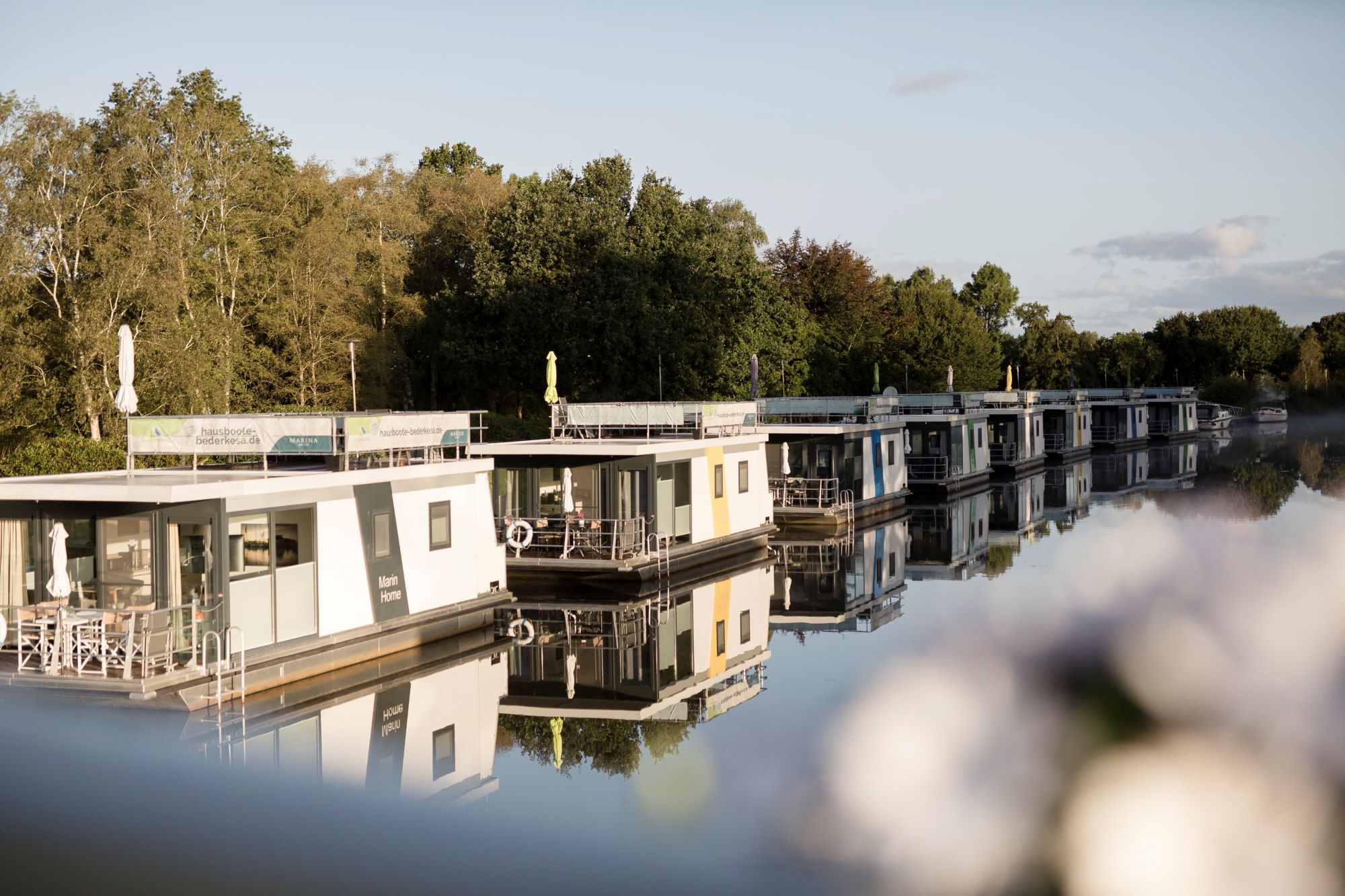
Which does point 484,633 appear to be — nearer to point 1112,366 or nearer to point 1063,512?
point 1063,512

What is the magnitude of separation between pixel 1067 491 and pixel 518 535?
32838mm

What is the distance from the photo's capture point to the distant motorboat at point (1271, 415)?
11144 centimetres

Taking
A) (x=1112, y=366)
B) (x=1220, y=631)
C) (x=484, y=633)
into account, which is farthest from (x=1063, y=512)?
(x=1112, y=366)

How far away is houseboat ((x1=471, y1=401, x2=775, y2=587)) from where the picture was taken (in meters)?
28.4

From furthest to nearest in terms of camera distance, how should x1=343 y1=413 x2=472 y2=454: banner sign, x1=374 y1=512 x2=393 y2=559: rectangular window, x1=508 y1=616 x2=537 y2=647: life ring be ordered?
x1=508 y1=616 x2=537 y2=647: life ring
x1=374 y1=512 x2=393 y2=559: rectangular window
x1=343 y1=413 x2=472 y2=454: banner sign

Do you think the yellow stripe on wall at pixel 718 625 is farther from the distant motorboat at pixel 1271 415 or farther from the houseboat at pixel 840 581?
the distant motorboat at pixel 1271 415

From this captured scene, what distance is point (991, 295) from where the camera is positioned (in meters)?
130

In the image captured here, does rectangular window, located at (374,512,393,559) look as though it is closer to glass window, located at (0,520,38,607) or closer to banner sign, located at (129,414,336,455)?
banner sign, located at (129,414,336,455)

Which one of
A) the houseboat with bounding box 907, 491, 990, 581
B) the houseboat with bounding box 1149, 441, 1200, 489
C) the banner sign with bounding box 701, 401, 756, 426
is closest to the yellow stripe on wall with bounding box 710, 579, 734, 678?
the banner sign with bounding box 701, 401, 756, 426

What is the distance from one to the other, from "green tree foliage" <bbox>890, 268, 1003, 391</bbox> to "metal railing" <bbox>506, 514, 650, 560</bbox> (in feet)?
208

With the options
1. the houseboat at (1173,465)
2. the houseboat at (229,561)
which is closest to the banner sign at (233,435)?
the houseboat at (229,561)

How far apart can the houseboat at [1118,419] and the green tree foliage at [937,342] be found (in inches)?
432

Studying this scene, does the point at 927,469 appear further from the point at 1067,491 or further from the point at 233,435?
the point at 233,435

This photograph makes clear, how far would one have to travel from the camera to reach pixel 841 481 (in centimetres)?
4181
